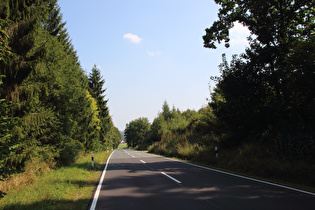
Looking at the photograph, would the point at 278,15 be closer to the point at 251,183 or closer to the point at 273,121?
the point at 273,121

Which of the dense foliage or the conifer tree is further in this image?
the conifer tree

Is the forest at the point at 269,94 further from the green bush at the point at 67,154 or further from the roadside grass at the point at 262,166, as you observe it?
the green bush at the point at 67,154

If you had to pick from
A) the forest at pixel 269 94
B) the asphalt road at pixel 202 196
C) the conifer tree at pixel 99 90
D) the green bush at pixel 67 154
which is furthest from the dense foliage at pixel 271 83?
the conifer tree at pixel 99 90

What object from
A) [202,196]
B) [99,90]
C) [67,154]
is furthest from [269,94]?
[99,90]

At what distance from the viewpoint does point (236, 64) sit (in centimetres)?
1227

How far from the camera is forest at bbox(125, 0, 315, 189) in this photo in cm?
852

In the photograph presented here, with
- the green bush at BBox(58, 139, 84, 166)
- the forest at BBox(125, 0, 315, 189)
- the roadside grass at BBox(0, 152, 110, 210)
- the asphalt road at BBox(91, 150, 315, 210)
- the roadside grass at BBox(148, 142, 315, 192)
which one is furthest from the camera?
the green bush at BBox(58, 139, 84, 166)

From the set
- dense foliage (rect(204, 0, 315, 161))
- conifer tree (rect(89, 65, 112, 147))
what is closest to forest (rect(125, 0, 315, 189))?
dense foliage (rect(204, 0, 315, 161))

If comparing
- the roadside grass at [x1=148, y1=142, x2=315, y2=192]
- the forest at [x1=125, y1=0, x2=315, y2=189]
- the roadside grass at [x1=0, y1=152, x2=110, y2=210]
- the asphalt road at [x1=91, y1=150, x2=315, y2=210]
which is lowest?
the roadside grass at [x1=0, y1=152, x2=110, y2=210]

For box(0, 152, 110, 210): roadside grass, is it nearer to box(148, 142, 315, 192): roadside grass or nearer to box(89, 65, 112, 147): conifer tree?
box(148, 142, 315, 192): roadside grass

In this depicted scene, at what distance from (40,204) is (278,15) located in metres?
14.4

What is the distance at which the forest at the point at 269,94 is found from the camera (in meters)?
8.52

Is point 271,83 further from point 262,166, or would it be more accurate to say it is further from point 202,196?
point 202,196

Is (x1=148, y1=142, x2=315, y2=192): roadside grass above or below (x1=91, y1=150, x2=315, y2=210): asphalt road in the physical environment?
above
